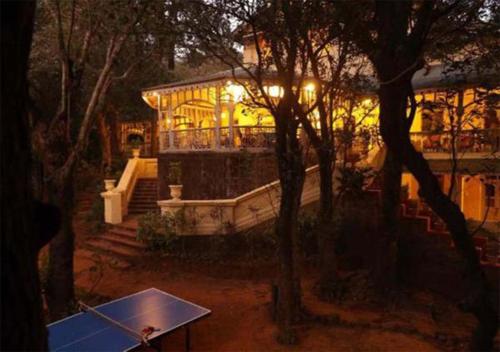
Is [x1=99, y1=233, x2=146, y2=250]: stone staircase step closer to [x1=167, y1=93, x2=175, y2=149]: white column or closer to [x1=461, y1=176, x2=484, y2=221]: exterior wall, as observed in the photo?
[x1=167, y1=93, x2=175, y2=149]: white column

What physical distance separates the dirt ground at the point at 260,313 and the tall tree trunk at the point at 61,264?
1315mm

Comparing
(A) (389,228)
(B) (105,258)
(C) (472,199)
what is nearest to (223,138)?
(B) (105,258)

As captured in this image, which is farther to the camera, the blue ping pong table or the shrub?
the shrub

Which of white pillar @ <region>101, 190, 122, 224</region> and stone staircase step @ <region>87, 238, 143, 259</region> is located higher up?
white pillar @ <region>101, 190, 122, 224</region>

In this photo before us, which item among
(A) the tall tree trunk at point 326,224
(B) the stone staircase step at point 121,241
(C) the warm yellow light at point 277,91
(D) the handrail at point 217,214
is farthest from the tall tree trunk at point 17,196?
(B) the stone staircase step at point 121,241

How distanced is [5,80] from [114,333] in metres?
4.23

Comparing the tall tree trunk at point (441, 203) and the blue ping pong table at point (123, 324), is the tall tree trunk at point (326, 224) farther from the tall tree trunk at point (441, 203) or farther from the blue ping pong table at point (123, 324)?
the tall tree trunk at point (441, 203)

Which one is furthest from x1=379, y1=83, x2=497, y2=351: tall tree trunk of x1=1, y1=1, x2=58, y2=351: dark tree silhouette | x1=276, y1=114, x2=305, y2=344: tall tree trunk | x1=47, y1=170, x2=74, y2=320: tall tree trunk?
x1=47, y1=170, x2=74, y2=320: tall tree trunk

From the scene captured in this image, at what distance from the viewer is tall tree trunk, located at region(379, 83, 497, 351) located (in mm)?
4098

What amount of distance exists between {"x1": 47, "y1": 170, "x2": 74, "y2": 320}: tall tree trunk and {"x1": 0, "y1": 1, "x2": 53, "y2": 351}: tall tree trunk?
537cm

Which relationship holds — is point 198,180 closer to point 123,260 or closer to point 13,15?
point 123,260

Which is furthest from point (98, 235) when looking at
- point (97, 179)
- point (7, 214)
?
point (7, 214)

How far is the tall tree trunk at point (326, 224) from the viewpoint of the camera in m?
8.02

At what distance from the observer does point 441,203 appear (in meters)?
4.21
